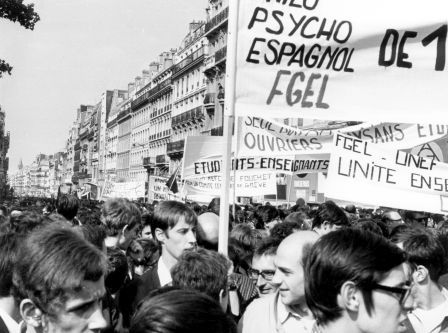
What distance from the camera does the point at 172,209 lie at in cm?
482

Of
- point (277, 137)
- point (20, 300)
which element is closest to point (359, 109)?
point (20, 300)

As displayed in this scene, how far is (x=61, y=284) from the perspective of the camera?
2.67 m

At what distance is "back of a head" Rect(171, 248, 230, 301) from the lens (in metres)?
3.58

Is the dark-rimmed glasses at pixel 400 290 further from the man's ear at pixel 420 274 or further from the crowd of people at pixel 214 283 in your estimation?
the man's ear at pixel 420 274

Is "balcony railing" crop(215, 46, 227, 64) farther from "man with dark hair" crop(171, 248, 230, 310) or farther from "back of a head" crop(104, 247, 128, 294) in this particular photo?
"man with dark hair" crop(171, 248, 230, 310)

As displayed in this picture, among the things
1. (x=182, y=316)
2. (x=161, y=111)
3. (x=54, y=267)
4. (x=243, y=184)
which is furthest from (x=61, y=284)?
(x=161, y=111)

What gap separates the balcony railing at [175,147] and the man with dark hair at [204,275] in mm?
68591

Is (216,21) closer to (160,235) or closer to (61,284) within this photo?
(160,235)

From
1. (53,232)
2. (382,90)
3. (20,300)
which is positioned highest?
(382,90)

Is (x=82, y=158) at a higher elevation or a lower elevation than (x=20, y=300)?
higher

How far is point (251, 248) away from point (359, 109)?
5.00 ft

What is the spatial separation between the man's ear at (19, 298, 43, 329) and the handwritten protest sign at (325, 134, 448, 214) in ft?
11.6

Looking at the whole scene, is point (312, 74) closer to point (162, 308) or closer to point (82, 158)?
point (162, 308)

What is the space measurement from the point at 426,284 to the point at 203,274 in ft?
3.96
